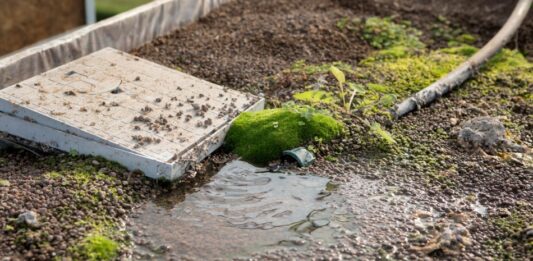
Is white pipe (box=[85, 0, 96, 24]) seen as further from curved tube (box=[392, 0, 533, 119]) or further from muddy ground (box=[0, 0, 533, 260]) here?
curved tube (box=[392, 0, 533, 119])

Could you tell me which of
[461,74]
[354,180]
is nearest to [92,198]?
[354,180]

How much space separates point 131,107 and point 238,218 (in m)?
1.19

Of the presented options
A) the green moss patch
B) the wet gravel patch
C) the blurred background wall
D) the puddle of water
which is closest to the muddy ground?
the wet gravel patch

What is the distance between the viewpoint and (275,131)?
501 cm

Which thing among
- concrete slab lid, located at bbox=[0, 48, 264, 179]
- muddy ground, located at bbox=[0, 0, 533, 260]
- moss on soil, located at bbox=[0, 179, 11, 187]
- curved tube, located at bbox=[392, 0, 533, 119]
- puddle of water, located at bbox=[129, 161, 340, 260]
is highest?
curved tube, located at bbox=[392, 0, 533, 119]

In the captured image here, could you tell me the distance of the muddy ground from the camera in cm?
399

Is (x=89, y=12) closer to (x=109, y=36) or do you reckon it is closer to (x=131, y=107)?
(x=109, y=36)

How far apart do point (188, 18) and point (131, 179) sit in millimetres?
3081

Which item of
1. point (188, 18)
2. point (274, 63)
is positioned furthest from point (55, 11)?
point (274, 63)

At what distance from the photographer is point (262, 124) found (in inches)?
200

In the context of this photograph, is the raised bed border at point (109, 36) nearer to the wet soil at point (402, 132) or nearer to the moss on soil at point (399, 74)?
the wet soil at point (402, 132)

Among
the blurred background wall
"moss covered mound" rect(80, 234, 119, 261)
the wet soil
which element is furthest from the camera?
the blurred background wall

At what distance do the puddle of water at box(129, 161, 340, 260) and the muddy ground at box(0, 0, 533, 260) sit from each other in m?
0.11

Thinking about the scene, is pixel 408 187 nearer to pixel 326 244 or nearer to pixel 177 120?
pixel 326 244
